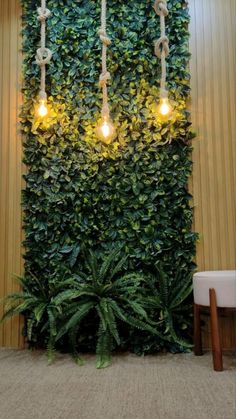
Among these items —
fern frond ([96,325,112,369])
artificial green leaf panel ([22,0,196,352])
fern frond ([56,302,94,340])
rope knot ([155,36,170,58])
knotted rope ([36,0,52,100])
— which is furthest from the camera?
artificial green leaf panel ([22,0,196,352])

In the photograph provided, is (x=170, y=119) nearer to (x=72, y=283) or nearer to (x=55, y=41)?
(x=55, y=41)

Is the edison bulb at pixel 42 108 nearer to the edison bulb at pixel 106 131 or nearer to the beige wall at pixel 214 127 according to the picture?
the edison bulb at pixel 106 131

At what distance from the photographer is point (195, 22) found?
3203mm

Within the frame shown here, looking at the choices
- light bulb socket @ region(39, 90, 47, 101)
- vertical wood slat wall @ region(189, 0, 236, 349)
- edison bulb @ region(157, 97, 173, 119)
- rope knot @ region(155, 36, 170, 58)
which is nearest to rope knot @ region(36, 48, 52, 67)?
light bulb socket @ region(39, 90, 47, 101)

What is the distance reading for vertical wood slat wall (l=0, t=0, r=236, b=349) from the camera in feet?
9.88

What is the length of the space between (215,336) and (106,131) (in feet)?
Answer: 5.65

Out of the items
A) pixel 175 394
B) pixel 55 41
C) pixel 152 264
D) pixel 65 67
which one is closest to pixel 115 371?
pixel 175 394

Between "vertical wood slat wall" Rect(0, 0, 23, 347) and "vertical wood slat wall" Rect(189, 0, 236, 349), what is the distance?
1586 millimetres

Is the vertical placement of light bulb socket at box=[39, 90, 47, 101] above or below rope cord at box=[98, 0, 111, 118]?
below

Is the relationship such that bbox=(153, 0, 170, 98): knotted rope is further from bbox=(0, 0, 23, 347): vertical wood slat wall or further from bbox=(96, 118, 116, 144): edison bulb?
bbox=(0, 0, 23, 347): vertical wood slat wall

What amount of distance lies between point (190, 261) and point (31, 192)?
58.6 inches

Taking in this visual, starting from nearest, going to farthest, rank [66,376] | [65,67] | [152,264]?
[66,376] → [152,264] → [65,67]

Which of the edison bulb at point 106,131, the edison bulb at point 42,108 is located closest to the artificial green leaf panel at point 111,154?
the edison bulb at point 106,131

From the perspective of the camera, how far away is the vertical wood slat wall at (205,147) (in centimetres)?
301
